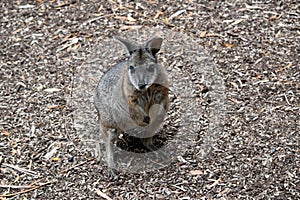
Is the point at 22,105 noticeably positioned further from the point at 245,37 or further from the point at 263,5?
the point at 263,5

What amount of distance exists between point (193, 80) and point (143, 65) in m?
1.46

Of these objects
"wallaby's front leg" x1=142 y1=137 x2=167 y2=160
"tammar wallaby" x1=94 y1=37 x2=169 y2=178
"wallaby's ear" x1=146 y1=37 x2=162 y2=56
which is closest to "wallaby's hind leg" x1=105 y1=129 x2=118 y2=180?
"tammar wallaby" x1=94 y1=37 x2=169 y2=178

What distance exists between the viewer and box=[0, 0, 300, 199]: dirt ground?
5035 millimetres

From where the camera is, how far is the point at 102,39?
6812mm

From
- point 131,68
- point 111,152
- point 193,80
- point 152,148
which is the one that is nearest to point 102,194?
point 111,152

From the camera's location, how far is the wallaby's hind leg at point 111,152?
5.09m

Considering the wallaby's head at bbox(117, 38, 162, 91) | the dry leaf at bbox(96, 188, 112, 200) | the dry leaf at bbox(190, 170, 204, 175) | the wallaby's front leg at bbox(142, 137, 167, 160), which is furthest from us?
the wallaby's front leg at bbox(142, 137, 167, 160)

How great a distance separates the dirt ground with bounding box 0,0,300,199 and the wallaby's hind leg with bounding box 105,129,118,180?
0.07 metres

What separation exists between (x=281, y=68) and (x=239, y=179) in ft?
5.34

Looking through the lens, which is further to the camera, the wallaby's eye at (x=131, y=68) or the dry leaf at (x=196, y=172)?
the dry leaf at (x=196, y=172)

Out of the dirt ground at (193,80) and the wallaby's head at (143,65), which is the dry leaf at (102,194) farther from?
the wallaby's head at (143,65)

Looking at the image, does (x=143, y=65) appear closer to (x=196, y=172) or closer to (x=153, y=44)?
(x=153, y=44)

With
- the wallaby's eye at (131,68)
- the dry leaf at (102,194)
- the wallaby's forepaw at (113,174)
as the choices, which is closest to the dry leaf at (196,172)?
the wallaby's forepaw at (113,174)

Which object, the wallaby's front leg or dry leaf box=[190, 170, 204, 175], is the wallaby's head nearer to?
the wallaby's front leg
